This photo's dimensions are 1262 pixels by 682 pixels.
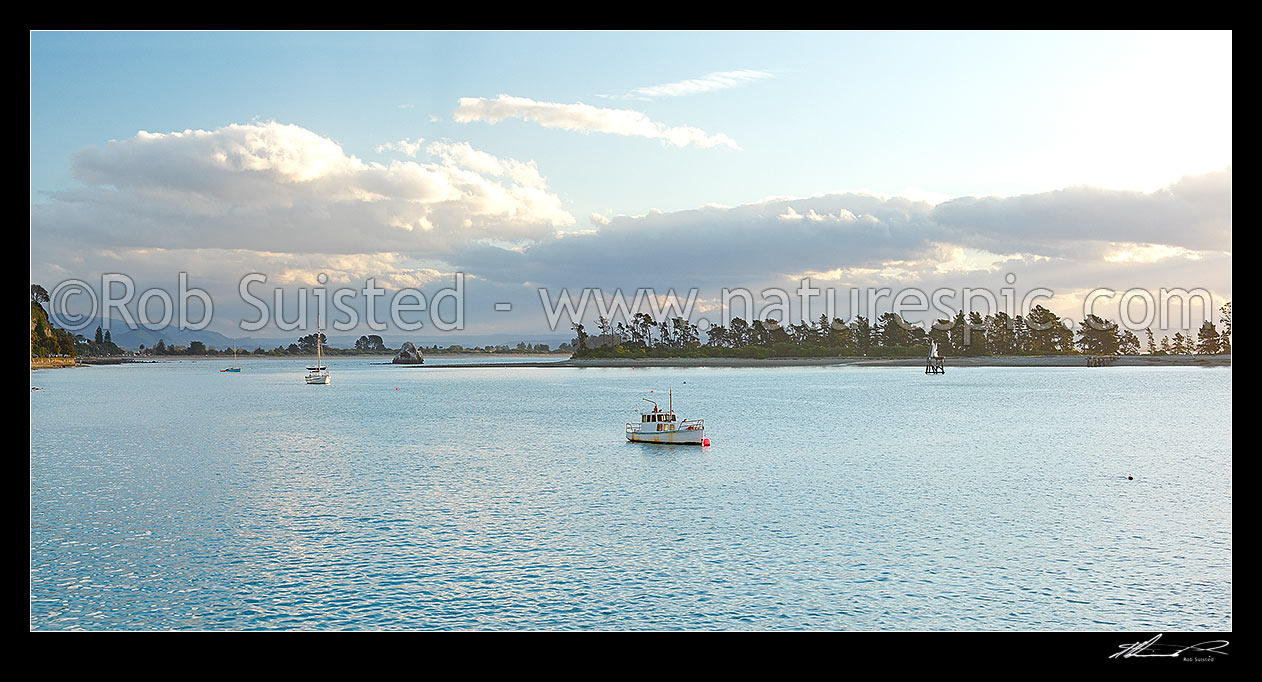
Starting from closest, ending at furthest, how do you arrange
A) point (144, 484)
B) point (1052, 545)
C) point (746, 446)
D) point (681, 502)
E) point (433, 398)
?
point (1052, 545) → point (681, 502) → point (144, 484) → point (746, 446) → point (433, 398)

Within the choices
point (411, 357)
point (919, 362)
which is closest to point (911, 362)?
point (919, 362)

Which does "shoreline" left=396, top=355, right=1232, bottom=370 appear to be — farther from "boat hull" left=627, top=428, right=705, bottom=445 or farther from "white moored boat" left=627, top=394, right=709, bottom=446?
"boat hull" left=627, top=428, right=705, bottom=445

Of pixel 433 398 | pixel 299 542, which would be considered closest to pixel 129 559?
pixel 299 542
